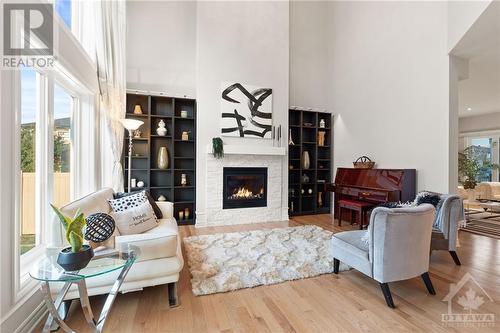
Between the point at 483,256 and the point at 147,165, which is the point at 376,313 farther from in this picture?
the point at 147,165

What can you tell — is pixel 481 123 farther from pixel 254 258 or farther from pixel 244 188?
pixel 254 258

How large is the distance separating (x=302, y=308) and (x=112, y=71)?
3.88 meters

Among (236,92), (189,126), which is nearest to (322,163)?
(236,92)

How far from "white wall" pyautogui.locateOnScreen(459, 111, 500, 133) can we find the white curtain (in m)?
11.0

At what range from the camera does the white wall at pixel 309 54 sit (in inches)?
227

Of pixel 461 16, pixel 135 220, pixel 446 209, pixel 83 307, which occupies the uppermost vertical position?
pixel 461 16

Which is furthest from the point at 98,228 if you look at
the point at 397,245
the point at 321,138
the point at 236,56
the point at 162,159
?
the point at 321,138

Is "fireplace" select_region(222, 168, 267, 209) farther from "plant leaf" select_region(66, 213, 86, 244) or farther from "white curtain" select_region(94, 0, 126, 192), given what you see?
"plant leaf" select_region(66, 213, 86, 244)

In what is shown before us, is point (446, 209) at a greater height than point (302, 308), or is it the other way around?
point (446, 209)

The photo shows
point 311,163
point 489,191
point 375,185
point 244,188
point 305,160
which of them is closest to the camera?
point 375,185

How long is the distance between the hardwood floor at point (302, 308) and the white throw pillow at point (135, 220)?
0.63 m

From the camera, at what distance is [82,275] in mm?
1370

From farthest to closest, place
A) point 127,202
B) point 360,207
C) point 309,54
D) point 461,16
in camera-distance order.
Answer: point 309,54
point 360,207
point 461,16
point 127,202

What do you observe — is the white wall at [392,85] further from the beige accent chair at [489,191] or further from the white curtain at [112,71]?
the beige accent chair at [489,191]
